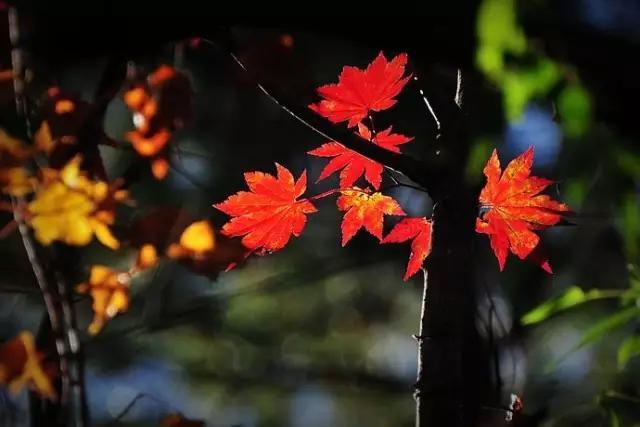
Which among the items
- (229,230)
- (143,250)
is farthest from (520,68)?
(143,250)

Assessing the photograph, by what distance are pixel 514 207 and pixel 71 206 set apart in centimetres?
65

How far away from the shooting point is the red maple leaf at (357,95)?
0.94m

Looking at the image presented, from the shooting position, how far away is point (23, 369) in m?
1.10

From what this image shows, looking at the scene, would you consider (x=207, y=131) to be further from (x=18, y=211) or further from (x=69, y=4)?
(x=69, y=4)

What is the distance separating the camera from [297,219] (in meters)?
1.02

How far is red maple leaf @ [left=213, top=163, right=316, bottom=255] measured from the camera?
97cm

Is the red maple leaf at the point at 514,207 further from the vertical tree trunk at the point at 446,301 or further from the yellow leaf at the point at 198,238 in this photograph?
the yellow leaf at the point at 198,238

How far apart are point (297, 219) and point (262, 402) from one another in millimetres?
1482

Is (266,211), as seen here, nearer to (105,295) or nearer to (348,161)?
(348,161)

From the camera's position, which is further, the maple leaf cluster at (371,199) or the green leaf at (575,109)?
the maple leaf cluster at (371,199)

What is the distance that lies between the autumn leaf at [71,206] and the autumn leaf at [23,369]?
0.18m

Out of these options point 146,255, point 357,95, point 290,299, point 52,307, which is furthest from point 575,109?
point 290,299

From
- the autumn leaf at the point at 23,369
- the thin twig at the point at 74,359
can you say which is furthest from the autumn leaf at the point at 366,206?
the autumn leaf at the point at 23,369

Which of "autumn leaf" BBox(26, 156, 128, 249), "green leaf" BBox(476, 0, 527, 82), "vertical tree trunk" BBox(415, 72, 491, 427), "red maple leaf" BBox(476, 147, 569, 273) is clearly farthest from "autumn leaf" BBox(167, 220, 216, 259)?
"green leaf" BBox(476, 0, 527, 82)
